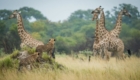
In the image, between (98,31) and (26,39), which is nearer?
(26,39)

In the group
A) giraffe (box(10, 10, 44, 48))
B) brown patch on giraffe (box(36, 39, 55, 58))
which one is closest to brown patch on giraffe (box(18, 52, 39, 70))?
brown patch on giraffe (box(36, 39, 55, 58))

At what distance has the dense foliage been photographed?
62.1 ft

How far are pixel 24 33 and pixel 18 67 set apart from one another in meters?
4.59

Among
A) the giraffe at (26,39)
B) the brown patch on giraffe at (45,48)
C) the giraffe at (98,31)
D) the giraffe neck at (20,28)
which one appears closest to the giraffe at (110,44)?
the giraffe at (98,31)

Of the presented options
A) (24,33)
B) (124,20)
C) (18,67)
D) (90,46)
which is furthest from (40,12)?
(18,67)

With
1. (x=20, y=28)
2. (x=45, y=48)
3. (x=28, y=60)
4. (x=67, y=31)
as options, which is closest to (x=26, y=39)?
(x=20, y=28)

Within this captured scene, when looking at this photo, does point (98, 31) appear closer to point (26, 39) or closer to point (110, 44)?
point (110, 44)

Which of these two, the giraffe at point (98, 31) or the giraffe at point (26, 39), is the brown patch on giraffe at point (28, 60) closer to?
the giraffe at point (26, 39)

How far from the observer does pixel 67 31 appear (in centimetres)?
3148

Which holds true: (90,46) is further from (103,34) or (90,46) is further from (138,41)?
(103,34)

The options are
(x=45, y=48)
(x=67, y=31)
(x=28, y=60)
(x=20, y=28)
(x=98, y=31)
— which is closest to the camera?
(x=28, y=60)

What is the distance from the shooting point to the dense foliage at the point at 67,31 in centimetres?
1894

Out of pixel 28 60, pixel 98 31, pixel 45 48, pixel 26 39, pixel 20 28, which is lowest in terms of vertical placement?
pixel 28 60

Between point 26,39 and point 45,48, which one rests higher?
point 26,39
